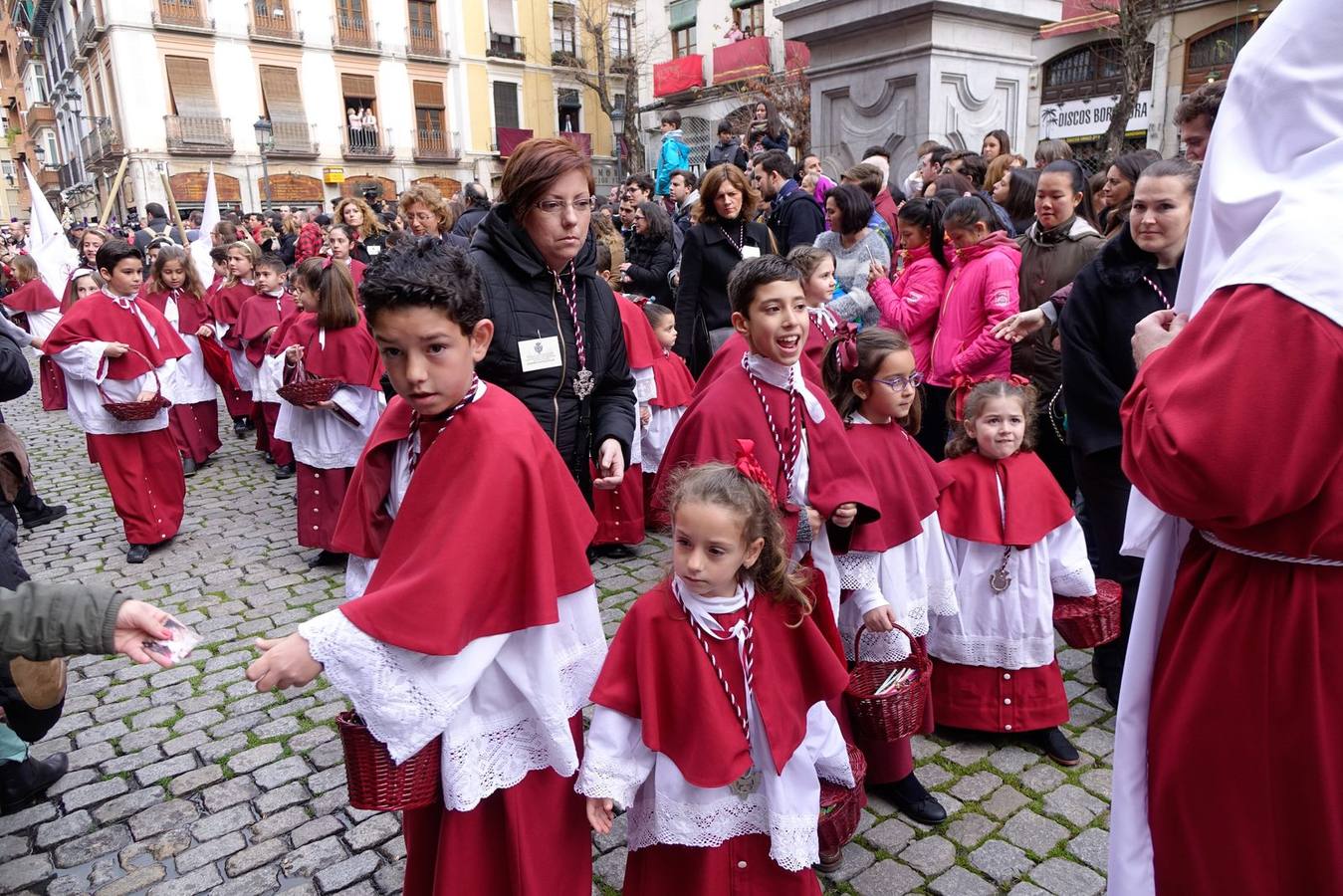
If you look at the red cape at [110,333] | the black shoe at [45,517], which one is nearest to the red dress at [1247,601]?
the red cape at [110,333]

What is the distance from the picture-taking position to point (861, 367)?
133 inches

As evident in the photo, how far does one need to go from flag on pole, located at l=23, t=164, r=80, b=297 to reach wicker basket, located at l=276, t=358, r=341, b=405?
7878 millimetres

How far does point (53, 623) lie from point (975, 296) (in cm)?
446

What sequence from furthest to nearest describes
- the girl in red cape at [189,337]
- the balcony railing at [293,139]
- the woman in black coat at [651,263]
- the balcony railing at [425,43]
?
the balcony railing at [425,43]
the balcony railing at [293,139]
the girl in red cape at [189,337]
the woman in black coat at [651,263]

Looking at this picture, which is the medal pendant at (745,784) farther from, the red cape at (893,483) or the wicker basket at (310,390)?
the wicker basket at (310,390)

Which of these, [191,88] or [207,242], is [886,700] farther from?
[191,88]

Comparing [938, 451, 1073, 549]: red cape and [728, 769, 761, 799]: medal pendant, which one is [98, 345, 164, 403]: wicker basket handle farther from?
[728, 769, 761, 799]: medal pendant

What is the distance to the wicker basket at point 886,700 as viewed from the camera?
9.64 feet

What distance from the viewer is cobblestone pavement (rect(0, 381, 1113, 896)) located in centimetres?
309

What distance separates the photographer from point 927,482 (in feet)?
11.1

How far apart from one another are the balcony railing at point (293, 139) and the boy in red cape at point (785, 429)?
3917 centimetres

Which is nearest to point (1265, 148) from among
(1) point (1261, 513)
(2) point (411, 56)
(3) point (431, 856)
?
(1) point (1261, 513)

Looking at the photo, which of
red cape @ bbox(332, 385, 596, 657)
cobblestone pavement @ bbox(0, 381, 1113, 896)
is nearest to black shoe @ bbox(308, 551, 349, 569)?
cobblestone pavement @ bbox(0, 381, 1113, 896)

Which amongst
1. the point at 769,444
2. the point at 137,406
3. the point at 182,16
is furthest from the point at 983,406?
the point at 182,16
